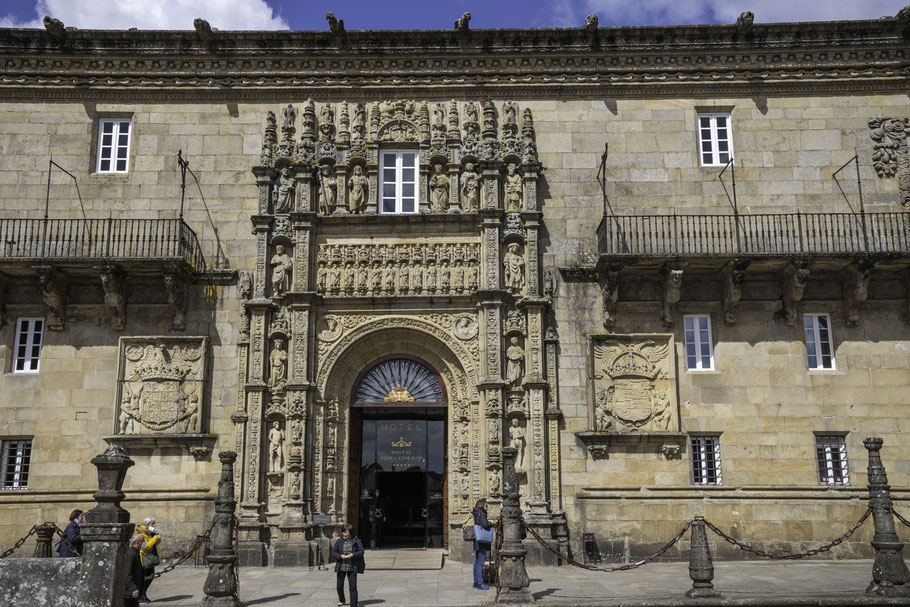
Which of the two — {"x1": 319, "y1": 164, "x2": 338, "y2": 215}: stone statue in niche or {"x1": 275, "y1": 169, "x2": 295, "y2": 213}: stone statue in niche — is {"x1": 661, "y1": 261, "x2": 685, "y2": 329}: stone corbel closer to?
{"x1": 319, "y1": 164, "x2": 338, "y2": 215}: stone statue in niche

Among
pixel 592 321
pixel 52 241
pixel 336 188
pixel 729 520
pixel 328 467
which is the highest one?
pixel 336 188

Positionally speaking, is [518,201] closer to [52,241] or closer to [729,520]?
[729,520]

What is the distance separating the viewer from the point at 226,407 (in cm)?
1798

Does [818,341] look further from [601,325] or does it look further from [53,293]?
[53,293]

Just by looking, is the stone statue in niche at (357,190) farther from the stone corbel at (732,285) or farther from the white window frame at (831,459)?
the white window frame at (831,459)

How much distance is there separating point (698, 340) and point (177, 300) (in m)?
11.5

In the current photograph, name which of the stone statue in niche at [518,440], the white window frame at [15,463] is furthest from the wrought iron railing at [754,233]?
the white window frame at [15,463]

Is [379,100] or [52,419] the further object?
[379,100]

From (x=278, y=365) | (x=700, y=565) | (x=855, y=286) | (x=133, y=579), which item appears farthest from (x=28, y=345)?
(x=855, y=286)

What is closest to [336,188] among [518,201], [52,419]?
[518,201]

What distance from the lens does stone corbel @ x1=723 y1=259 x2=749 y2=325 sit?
17562 mm

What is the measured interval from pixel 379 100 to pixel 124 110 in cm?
595

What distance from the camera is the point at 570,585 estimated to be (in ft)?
45.3

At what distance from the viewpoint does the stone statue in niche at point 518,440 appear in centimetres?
1756
